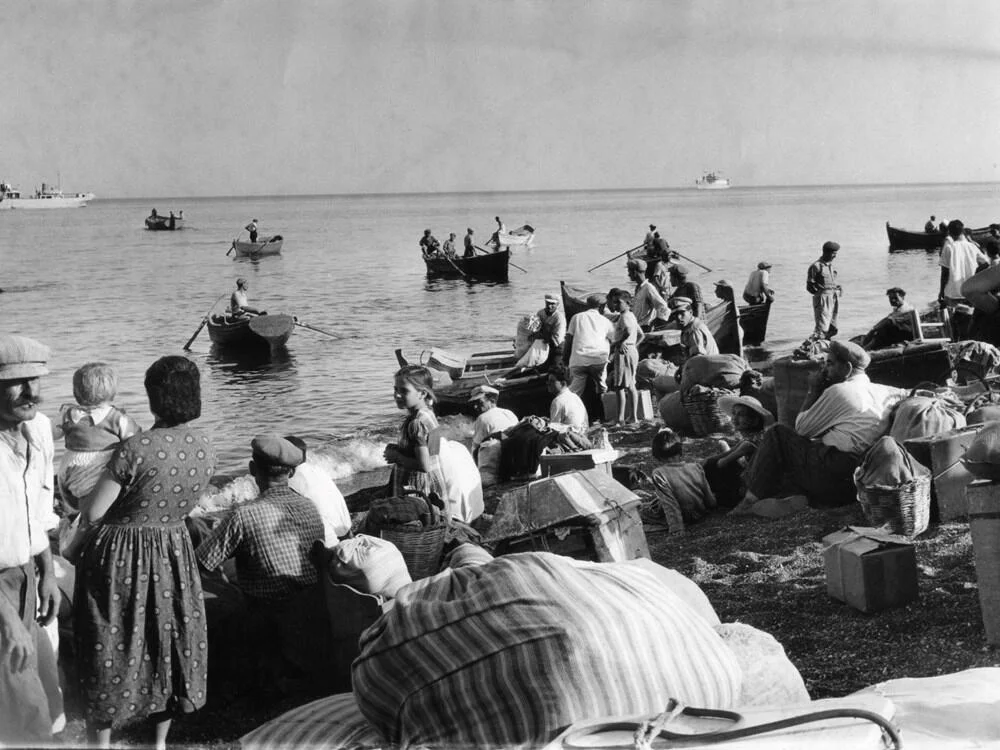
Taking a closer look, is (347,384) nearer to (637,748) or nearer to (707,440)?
(707,440)

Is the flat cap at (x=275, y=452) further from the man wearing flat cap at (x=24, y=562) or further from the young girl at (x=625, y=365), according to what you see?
the young girl at (x=625, y=365)

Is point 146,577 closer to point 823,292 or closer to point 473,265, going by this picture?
point 823,292

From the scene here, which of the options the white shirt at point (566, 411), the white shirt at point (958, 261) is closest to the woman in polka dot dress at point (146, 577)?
the white shirt at point (566, 411)

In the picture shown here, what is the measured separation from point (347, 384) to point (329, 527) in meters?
14.6

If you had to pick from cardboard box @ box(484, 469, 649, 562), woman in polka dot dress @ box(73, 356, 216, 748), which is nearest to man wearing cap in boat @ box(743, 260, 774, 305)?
cardboard box @ box(484, 469, 649, 562)

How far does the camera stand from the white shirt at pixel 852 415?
19.1 feet

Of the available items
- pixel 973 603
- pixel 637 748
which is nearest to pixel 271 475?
pixel 637 748

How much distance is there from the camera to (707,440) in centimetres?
866

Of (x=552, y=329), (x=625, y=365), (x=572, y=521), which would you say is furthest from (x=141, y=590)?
(x=552, y=329)

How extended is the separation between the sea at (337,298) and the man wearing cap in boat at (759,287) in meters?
1.27

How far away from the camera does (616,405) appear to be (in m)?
10.6

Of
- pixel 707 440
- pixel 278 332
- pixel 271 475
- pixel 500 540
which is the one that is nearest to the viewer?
pixel 271 475

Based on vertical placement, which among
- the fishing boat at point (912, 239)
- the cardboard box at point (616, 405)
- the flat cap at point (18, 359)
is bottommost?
the cardboard box at point (616, 405)

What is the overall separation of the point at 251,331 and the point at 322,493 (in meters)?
15.9
